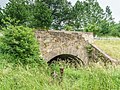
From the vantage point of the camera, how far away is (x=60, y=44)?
16.7 metres

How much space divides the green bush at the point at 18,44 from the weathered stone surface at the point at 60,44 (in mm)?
2050

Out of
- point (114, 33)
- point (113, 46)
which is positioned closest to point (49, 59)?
point (113, 46)

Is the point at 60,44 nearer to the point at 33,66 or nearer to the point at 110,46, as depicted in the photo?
the point at 33,66

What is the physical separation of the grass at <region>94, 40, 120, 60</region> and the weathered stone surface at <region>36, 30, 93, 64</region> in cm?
159

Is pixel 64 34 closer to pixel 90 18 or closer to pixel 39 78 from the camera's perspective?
pixel 39 78

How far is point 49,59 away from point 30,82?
10946 millimetres

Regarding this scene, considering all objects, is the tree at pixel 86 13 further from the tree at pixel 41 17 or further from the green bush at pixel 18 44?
the green bush at pixel 18 44

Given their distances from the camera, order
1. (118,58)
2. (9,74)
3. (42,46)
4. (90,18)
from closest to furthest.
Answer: (9,74)
(42,46)
(118,58)
(90,18)

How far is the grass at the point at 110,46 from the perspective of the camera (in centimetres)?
1812

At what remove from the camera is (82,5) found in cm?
4031

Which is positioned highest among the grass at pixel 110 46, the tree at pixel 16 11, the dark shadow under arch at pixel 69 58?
the tree at pixel 16 11

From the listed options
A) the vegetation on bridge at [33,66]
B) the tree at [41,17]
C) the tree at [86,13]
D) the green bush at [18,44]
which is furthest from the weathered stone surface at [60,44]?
the tree at [86,13]

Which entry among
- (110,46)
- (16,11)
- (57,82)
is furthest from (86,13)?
(57,82)

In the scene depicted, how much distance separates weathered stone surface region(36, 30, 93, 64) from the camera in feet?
52.0
